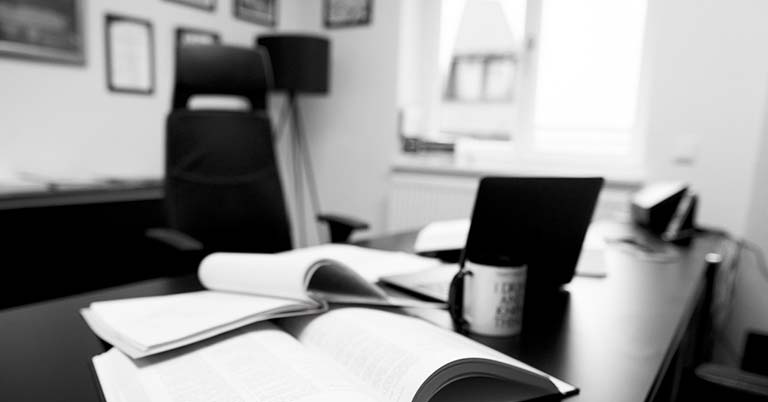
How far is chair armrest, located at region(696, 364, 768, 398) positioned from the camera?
0.83 metres

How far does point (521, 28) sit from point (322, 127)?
4.48ft

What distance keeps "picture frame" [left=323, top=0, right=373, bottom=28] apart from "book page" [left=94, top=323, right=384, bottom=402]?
9.14ft

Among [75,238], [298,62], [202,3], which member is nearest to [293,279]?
[75,238]

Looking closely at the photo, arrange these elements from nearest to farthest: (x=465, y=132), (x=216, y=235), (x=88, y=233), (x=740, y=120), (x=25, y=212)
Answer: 1. (x=216, y=235)
2. (x=25, y=212)
3. (x=88, y=233)
4. (x=740, y=120)
5. (x=465, y=132)

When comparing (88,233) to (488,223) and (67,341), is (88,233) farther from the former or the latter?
(488,223)

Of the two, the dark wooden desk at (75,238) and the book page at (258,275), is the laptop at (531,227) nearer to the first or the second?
the book page at (258,275)

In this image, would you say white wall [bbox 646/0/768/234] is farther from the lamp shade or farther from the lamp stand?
the lamp stand

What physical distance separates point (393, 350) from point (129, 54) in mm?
2395

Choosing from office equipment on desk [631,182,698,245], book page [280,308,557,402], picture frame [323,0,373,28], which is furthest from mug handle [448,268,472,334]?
picture frame [323,0,373,28]

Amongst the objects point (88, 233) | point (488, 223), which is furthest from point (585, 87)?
point (88, 233)

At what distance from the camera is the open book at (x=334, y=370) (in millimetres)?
477

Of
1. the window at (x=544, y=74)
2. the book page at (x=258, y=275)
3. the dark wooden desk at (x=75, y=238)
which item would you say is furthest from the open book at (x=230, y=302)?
the window at (x=544, y=74)

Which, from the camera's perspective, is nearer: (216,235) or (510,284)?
(510,284)

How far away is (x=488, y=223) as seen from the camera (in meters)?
0.74
